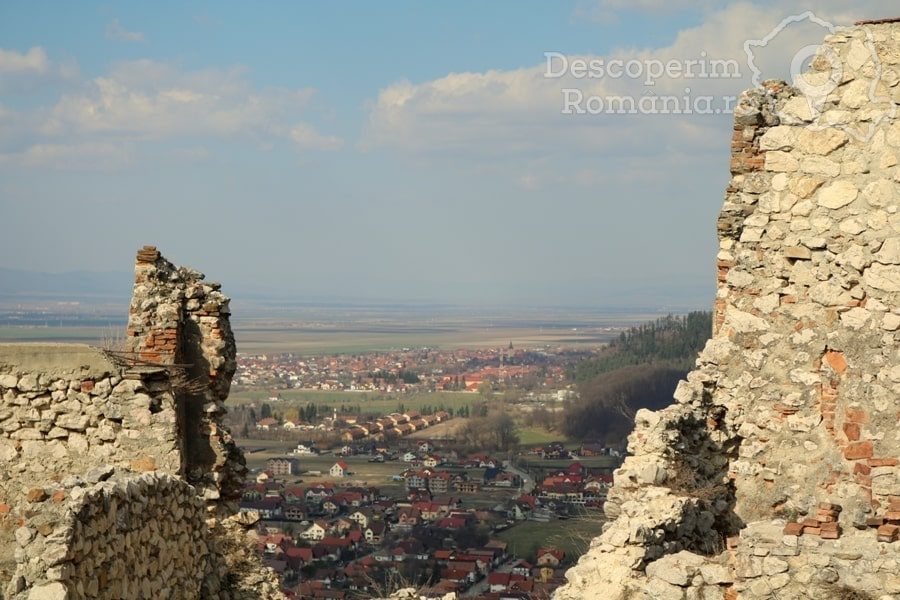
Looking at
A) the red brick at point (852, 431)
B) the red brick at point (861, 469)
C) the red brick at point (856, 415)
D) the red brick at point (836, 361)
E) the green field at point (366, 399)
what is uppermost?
the red brick at point (836, 361)

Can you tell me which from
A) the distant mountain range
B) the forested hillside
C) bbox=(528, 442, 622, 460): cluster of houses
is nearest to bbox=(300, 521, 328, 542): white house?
the forested hillside

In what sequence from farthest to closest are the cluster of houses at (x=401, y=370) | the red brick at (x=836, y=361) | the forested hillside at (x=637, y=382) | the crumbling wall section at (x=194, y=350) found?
1. the cluster of houses at (x=401, y=370)
2. the forested hillside at (x=637, y=382)
3. the crumbling wall section at (x=194, y=350)
4. the red brick at (x=836, y=361)

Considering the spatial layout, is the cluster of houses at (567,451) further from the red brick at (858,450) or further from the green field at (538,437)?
the red brick at (858,450)

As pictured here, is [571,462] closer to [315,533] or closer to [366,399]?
[315,533]

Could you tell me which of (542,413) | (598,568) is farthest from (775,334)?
(542,413)

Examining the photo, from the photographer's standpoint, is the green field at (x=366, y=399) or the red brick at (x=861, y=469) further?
the green field at (x=366, y=399)

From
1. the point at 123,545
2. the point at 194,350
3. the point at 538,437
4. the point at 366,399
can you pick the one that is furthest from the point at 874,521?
the point at 366,399

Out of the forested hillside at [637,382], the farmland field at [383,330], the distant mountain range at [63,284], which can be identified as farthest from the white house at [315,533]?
the distant mountain range at [63,284]

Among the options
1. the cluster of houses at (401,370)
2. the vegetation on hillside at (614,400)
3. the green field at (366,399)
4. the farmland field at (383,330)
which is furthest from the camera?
the farmland field at (383,330)
